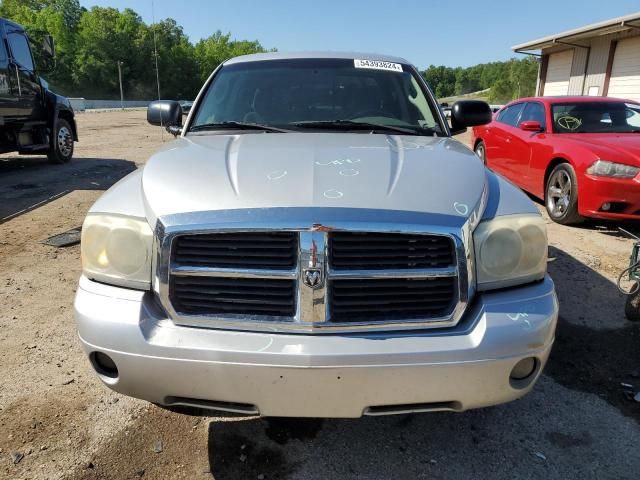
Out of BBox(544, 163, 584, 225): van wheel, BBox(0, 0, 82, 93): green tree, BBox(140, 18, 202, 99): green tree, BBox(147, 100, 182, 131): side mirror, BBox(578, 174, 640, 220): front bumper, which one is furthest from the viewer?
BBox(140, 18, 202, 99): green tree

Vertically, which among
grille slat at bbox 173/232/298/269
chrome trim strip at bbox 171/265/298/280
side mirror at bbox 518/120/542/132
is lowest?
chrome trim strip at bbox 171/265/298/280

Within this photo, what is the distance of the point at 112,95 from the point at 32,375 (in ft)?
284

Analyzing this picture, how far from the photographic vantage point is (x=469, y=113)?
139 inches

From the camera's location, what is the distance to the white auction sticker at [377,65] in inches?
133

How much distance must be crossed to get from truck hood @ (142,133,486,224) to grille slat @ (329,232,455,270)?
109mm

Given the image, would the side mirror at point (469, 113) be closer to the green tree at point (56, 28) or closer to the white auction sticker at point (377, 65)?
the white auction sticker at point (377, 65)

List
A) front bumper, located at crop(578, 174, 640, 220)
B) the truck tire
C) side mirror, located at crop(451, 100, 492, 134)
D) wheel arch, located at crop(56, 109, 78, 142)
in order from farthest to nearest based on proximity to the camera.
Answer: wheel arch, located at crop(56, 109, 78, 142), the truck tire, front bumper, located at crop(578, 174, 640, 220), side mirror, located at crop(451, 100, 492, 134)

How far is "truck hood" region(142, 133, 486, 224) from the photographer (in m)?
1.78

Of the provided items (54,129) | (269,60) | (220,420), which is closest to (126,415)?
(220,420)

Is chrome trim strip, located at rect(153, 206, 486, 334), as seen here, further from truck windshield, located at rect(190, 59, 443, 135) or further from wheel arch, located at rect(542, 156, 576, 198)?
wheel arch, located at rect(542, 156, 576, 198)

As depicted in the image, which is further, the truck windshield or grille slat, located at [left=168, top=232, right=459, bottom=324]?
the truck windshield

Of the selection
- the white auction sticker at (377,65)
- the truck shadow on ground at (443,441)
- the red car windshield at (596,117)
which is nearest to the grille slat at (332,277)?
the truck shadow on ground at (443,441)

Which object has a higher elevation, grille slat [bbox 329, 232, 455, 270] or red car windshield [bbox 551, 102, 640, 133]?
red car windshield [bbox 551, 102, 640, 133]

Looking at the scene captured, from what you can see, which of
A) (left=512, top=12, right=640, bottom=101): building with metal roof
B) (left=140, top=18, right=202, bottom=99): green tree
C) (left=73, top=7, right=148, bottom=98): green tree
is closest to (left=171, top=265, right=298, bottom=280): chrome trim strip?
(left=512, top=12, right=640, bottom=101): building with metal roof
